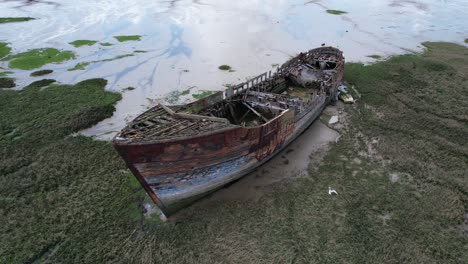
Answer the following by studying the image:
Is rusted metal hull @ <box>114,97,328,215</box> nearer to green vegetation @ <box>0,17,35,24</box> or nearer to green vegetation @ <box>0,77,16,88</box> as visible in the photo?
green vegetation @ <box>0,77,16,88</box>

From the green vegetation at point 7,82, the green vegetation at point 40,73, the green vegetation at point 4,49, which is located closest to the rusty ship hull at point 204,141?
the green vegetation at point 7,82

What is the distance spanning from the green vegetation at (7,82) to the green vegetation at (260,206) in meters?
3.07

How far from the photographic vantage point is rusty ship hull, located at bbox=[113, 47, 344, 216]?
8281mm

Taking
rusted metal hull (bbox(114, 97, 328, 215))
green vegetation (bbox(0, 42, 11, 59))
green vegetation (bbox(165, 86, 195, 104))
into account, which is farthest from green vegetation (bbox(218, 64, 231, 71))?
green vegetation (bbox(0, 42, 11, 59))

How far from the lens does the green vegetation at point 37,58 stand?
65.0 ft

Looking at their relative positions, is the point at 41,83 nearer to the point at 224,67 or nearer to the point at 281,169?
the point at 224,67

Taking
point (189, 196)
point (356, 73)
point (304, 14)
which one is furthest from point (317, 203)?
point (304, 14)

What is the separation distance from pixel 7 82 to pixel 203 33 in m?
15.0

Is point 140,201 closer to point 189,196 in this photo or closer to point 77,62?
point 189,196

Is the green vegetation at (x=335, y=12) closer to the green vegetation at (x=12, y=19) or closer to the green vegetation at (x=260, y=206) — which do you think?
the green vegetation at (x=260, y=206)

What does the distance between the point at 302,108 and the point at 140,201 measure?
7.65 m

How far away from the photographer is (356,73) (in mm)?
19766

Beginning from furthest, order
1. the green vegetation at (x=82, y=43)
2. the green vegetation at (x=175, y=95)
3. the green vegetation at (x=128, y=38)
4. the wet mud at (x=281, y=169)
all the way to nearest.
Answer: the green vegetation at (x=128, y=38) < the green vegetation at (x=82, y=43) < the green vegetation at (x=175, y=95) < the wet mud at (x=281, y=169)

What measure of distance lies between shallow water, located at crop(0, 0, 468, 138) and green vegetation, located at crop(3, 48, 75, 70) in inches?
35.3
